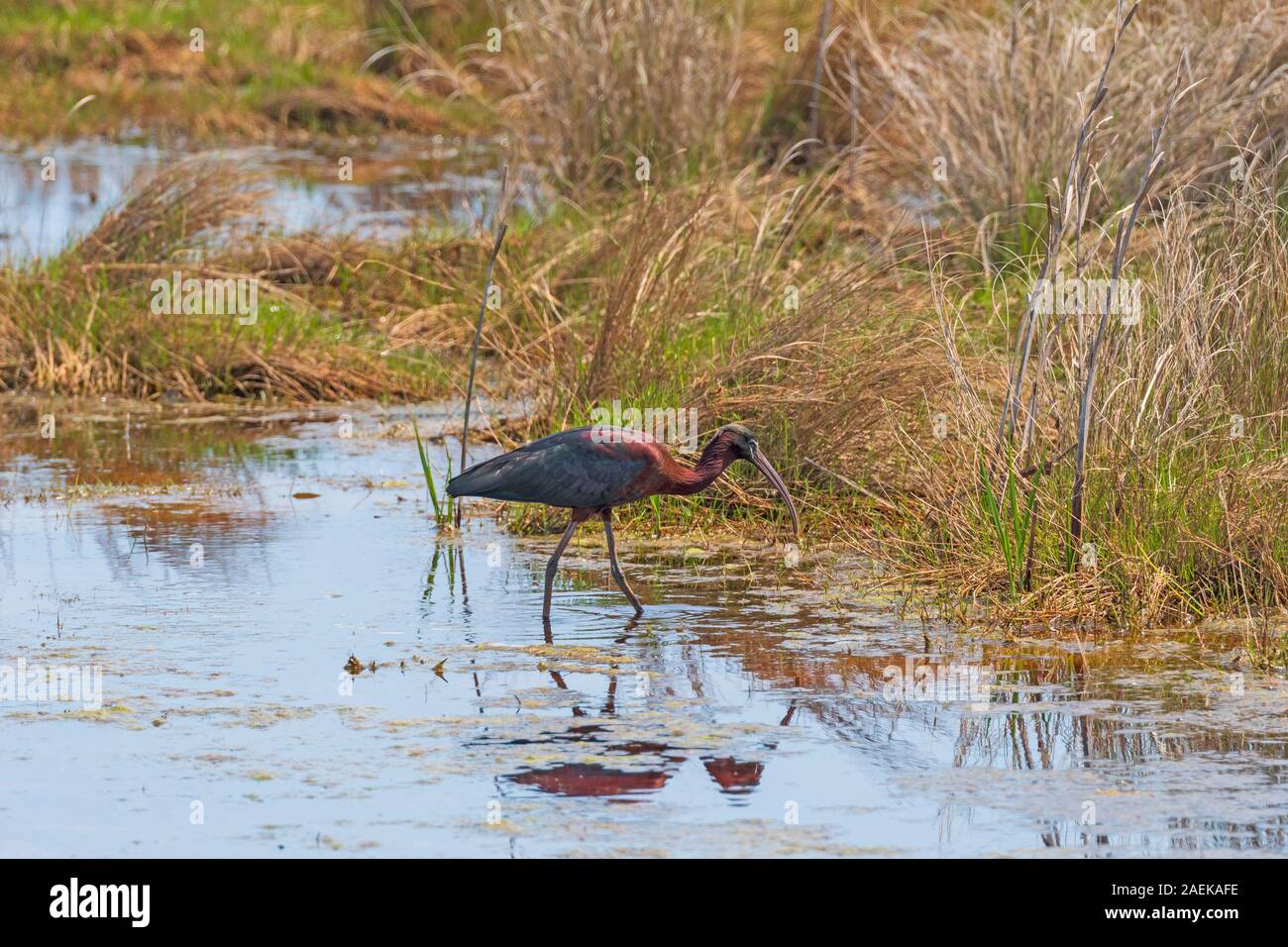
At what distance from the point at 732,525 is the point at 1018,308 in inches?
100

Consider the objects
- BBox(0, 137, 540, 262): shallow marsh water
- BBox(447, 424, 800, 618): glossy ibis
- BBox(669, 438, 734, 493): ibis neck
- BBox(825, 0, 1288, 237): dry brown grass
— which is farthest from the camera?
BBox(0, 137, 540, 262): shallow marsh water

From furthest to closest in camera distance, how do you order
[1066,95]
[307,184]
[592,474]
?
[307,184], [1066,95], [592,474]

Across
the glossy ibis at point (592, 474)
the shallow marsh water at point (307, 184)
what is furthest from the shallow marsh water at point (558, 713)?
the shallow marsh water at point (307, 184)

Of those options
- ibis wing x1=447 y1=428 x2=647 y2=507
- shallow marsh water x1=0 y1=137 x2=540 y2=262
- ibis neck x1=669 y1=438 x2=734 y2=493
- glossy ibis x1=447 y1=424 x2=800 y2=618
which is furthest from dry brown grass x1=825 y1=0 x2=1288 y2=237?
ibis wing x1=447 y1=428 x2=647 y2=507

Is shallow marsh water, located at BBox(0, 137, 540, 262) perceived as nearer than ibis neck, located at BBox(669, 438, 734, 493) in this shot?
No

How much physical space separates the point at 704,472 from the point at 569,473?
21.7 inches

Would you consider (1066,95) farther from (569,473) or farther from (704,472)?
(569,473)

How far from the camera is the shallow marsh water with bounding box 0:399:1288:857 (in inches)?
229

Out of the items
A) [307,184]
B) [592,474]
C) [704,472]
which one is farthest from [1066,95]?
[307,184]

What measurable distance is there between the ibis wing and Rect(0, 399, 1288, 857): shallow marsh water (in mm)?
443

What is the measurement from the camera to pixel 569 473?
8125mm

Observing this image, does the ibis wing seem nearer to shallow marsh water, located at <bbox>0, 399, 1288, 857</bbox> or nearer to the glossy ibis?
the glossy ibis

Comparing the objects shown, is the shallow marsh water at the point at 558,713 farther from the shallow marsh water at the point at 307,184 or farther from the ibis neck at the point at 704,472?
Answer: the shallow marsh water at the point at 307,184

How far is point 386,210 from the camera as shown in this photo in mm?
17500
